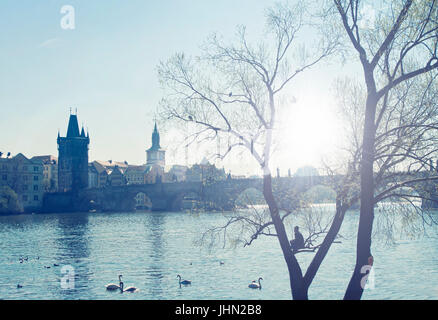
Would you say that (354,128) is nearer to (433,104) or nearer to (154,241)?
(433,104)

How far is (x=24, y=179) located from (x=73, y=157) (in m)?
25.7

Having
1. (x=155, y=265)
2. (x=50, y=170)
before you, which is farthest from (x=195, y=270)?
Result: (x=50, y=170)

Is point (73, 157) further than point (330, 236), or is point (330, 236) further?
point (73, 157)

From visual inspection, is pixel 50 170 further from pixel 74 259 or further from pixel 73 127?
pixel 74 259

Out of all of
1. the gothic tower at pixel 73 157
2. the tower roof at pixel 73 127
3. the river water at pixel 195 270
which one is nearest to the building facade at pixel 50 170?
the gothic tower at pixel 73 157

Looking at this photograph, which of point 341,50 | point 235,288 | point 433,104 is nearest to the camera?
point 433,104

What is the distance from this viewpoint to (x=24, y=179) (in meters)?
121

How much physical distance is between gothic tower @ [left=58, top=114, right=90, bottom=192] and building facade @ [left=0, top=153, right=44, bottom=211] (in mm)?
16658

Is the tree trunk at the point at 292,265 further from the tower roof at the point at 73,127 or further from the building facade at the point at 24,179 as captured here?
the tower roof at the point at 73,127

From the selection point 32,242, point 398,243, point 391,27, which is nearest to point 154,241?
point 32,242

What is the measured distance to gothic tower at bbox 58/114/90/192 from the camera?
142500 mm

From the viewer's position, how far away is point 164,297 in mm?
22438

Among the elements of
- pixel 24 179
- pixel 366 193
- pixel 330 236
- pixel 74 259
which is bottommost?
pixel 74 259
